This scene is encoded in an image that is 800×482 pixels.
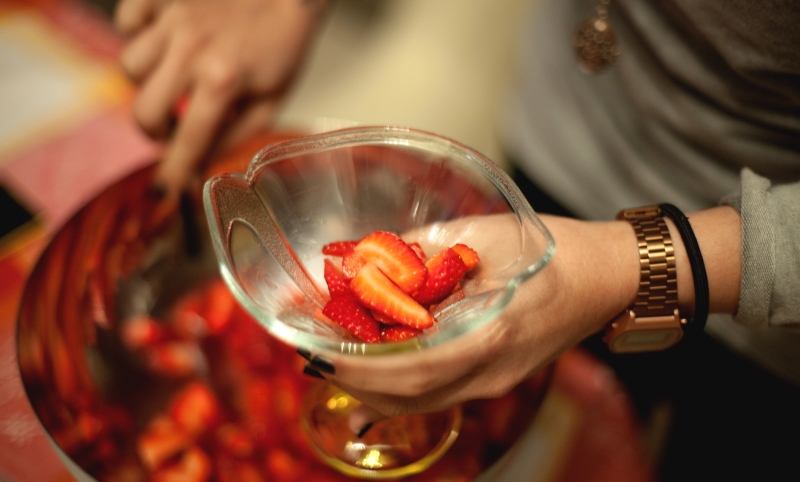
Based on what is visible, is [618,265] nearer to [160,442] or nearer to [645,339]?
[645,339]

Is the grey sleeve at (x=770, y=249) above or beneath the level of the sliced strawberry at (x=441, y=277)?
beneath

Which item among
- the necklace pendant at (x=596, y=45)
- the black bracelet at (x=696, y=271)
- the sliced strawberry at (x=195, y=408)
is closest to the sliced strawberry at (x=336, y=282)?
the sliced strawberry at (x=195, y=408)

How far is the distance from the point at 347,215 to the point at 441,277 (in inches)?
6.7

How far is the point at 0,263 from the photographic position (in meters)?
0.74

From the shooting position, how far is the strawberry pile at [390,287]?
18.5 inches

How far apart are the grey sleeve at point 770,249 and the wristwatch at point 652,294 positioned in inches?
2.6

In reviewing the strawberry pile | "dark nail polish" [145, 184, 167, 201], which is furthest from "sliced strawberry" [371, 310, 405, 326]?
"dark nail polish" [145, 184, 167, 201]

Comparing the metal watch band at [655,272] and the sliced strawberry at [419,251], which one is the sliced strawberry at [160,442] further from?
the metal watch band at [655,272]

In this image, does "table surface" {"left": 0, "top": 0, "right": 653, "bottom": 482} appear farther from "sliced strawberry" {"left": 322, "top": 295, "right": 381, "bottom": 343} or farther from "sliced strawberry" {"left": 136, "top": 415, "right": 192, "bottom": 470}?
"sliced strawberry" {"left": 322, "top": 295, "right": 381, "bottom": 343}

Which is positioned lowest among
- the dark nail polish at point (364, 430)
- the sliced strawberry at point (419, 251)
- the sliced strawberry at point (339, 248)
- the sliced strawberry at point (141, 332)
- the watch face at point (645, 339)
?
the watch face at point (645, 339)

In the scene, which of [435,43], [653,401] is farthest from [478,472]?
[435,43]

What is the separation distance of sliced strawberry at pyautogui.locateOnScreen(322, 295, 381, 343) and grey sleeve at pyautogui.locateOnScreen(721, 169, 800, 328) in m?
0.36

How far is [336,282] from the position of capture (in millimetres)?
515

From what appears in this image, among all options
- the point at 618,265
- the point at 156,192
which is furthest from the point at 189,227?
the point at 618,265
